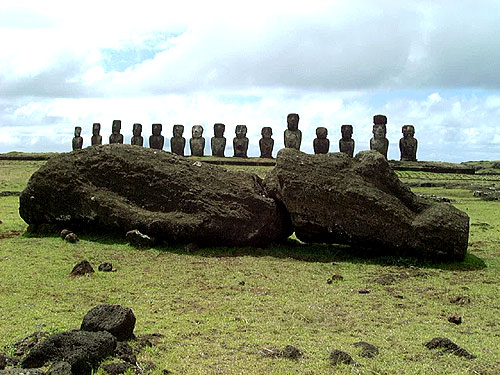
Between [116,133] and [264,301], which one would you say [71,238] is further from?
[116,133]

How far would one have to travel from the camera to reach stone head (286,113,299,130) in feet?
161

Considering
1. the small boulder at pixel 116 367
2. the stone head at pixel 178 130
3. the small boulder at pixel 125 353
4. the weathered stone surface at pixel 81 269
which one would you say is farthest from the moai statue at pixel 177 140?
the small boulder at pixel 116 367

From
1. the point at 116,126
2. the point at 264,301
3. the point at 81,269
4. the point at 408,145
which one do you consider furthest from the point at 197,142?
the point at 264,301

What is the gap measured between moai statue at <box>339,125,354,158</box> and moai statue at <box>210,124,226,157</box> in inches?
382

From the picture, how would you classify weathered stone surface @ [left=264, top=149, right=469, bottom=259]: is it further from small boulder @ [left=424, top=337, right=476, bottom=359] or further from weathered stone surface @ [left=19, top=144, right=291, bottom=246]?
small boulder @ [left=424, top=337, right=476, bottom=359]

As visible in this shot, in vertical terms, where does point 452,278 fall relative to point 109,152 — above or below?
below

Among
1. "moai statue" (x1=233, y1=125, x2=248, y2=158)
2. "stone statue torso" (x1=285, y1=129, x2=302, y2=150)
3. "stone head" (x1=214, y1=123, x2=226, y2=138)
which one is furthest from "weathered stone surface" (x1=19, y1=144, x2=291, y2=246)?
"stone head" (x1=214, y1=123, x2=226, y2=138)

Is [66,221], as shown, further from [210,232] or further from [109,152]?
[210,232]

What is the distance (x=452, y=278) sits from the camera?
1078cm

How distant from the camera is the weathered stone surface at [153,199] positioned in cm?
1299

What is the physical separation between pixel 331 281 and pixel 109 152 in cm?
666

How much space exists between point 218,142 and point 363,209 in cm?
3793

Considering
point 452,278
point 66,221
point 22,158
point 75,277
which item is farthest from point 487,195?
point 22,158

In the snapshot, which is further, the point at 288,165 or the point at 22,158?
the point at 22,158
